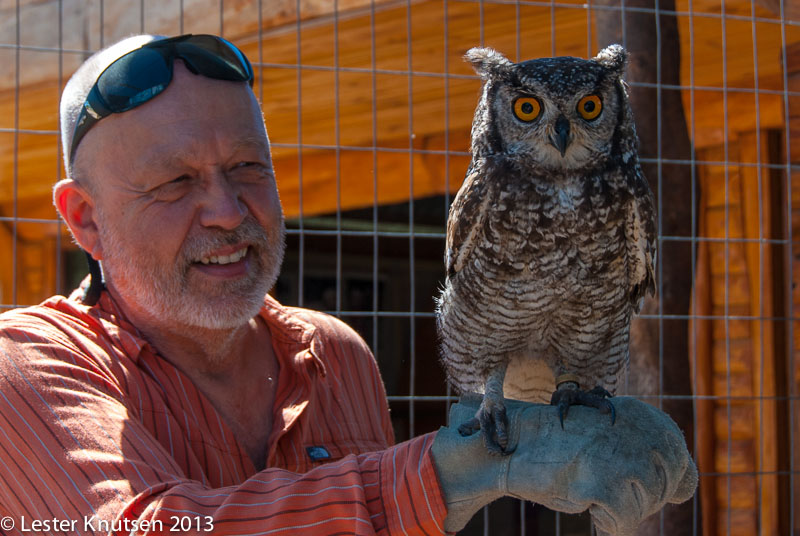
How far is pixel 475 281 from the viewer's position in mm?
2119

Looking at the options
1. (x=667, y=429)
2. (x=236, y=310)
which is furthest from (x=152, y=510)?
(x=667, y=429)

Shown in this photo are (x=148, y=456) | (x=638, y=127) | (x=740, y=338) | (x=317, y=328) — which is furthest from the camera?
(x=740, y=338)

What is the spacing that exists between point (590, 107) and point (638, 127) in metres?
1.26

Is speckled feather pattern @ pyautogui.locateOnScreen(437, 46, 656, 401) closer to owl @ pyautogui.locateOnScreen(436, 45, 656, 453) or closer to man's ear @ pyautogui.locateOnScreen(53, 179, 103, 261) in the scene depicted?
owl @ pyautogui.locateOnScreen(436, 45, 656, 453)

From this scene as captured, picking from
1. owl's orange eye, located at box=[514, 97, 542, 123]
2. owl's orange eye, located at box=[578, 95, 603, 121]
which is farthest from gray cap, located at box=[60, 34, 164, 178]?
owl's orange eye, located at box=[578, 95, 603, 121]

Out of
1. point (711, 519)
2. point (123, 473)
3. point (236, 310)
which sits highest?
point (236, 310)

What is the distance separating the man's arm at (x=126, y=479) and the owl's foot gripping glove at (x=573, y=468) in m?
0.05

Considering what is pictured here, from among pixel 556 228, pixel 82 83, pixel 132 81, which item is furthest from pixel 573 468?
pixel 82 83

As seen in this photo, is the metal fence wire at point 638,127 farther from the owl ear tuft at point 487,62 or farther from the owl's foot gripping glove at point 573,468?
the owl's foot gripping glove at point 573,468

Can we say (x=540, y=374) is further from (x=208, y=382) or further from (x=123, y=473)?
(x=123, y=473)

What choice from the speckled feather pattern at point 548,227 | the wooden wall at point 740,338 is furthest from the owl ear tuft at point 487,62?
the wooden wall at point 740,338

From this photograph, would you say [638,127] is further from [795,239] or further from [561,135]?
[561,135]

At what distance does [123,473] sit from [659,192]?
238cm

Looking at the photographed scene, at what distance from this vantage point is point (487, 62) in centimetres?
211
